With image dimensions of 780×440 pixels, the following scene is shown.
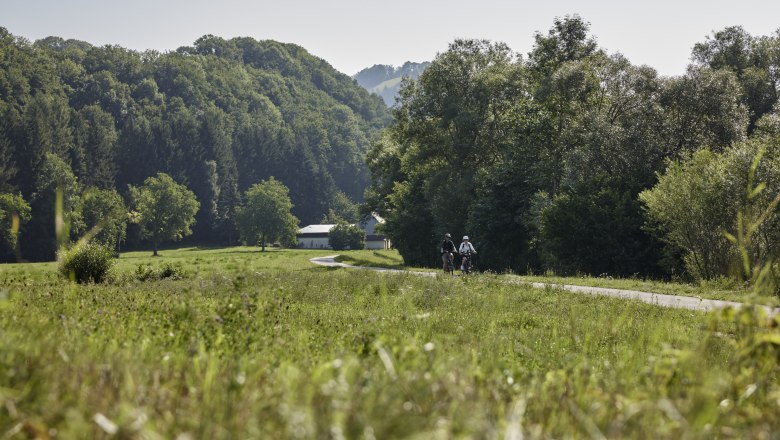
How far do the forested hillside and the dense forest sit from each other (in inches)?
1523

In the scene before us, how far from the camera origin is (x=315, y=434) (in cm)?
254

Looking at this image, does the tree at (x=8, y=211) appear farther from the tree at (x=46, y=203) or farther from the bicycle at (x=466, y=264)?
the bicycle at (x=466, y=264)

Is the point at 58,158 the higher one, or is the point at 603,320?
the point at 58,158

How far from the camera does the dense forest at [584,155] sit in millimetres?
27234

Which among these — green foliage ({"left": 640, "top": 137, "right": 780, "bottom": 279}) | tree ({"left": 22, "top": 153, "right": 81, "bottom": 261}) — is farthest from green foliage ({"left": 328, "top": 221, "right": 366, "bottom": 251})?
green foliage ({"left": 640, "top": 137, "right": 780, "bottom": 279})

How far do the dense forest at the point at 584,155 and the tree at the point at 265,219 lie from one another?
213ft

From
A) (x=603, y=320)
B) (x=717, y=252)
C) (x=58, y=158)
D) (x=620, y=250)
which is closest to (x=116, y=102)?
(x=58, y=158)

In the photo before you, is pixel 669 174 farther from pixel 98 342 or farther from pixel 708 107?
pixel 98 342

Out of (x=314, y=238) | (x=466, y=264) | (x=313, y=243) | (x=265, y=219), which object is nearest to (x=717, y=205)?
(x=466, y=264)

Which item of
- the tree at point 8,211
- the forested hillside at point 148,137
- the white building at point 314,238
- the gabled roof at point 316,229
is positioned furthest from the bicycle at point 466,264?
the gabled roof at point 316,229

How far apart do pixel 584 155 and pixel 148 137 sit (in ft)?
345

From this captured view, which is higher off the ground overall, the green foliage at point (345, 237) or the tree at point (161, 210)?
the tree at point (161, 210)

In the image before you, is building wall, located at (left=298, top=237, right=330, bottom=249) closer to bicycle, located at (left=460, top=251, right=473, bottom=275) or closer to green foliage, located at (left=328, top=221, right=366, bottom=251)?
green foliage, located at (left=328, top=221, right=366, bottom=251)

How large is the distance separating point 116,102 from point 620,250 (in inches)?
4836
